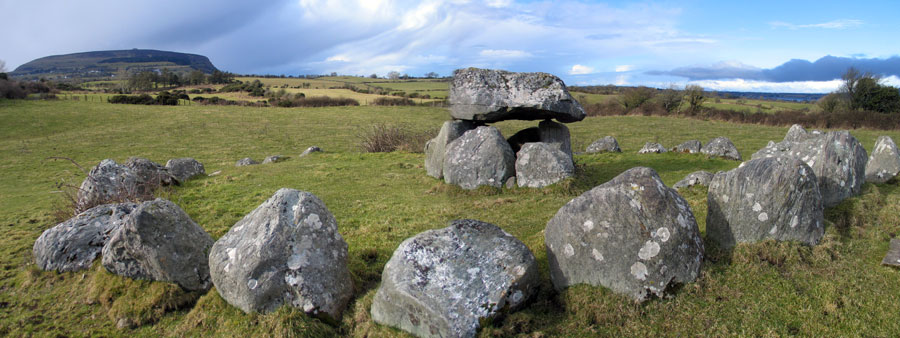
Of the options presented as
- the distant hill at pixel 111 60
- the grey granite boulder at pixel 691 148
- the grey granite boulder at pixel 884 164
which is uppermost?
the distant hill at pixel 111 60

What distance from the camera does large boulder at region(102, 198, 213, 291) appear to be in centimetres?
668

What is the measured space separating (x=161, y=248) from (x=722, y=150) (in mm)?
18872

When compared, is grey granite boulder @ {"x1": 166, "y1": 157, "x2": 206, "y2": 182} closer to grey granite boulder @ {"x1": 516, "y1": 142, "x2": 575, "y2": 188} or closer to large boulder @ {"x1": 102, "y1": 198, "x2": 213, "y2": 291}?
large boulder @ {"x1": 102, "y1": 198, "x2": 213, "y2": 291}

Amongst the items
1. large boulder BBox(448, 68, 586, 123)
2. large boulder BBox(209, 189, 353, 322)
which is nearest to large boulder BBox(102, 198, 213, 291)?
large boulder BBox(209, 189, 353, 322)

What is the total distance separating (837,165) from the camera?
8352 millimetres

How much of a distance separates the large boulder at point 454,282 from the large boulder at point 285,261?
790 mm

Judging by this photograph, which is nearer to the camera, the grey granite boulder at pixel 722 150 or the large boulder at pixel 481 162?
the large boulder at pixel 481 162

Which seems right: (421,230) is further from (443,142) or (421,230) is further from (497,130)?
(443,142)

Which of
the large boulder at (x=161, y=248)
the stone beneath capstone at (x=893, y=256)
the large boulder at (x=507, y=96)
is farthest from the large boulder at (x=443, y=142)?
the stone beneath capstone at (x=893, y=256)

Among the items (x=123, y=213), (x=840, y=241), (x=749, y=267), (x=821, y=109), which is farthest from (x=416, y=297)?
(x=821, y=109)

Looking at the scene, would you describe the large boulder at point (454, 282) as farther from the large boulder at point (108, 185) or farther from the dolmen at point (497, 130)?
the large boulder at point (108, 185)

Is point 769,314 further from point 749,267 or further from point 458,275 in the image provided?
point 458,275

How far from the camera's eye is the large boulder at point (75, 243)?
26.6ft

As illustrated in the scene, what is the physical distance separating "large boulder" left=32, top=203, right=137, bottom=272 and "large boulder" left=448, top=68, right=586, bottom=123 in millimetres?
8989
